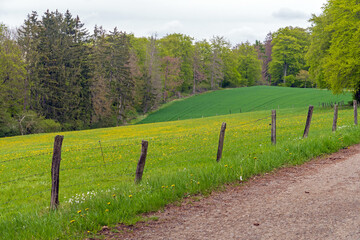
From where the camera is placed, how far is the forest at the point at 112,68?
4009cm

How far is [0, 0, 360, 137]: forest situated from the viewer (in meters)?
40.1

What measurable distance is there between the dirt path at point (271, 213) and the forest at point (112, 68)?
32.4m

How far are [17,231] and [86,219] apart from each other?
126cm

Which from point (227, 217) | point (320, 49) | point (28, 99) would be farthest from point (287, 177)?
point (28, 99)

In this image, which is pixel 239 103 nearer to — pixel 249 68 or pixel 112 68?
pixel 112 68

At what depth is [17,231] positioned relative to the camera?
236 inches

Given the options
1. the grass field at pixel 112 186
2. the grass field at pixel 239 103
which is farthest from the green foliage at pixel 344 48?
the grass field at pixel 112 186

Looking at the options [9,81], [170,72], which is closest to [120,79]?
[9,81]

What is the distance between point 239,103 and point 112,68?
31237 mm

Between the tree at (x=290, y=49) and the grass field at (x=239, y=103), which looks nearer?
the grass field at (x=239, y=103)

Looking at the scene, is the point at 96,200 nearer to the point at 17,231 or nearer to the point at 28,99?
the point at 17,231

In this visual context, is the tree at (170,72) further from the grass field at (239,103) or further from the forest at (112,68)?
the grass field at (239,103)

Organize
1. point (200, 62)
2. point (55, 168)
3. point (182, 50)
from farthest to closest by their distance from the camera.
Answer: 1. point (200, 62)
2. point (182, 50)
3. point (55, 168)

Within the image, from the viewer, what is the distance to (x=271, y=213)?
6625 millimetres
